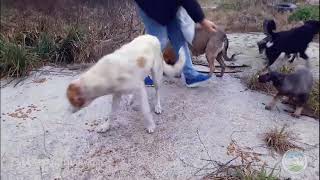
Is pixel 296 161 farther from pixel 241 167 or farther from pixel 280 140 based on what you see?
pixel 241 167

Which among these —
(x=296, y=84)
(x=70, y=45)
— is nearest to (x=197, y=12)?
(x=296, y=84)

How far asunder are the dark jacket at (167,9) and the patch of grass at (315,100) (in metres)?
0.91

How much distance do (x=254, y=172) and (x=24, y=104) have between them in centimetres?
135

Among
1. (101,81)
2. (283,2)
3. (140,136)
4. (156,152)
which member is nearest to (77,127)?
(140,136)

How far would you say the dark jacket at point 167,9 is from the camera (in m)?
1.77

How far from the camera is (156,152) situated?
2039 millimetres

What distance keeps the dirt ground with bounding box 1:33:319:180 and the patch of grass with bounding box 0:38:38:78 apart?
104 mm

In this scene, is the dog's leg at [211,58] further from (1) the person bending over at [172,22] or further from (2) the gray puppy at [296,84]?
(2) the gray puppy at [296,84]

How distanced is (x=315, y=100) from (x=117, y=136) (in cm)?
145

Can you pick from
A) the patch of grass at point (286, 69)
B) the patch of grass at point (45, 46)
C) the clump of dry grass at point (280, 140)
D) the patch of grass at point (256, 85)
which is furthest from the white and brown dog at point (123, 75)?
the patch of grass at point (45, 46)

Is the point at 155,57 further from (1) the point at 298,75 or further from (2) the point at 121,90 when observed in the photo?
(1) the point at 298,75

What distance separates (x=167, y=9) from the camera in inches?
76.8

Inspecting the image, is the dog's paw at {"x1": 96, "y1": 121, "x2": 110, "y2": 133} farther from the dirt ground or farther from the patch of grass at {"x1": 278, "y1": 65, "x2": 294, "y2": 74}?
the patch of grass at {"x1": 278, "y1": 65, "x2": 294, "y2": 74}

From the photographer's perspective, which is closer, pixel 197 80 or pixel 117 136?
pixel 117 136
